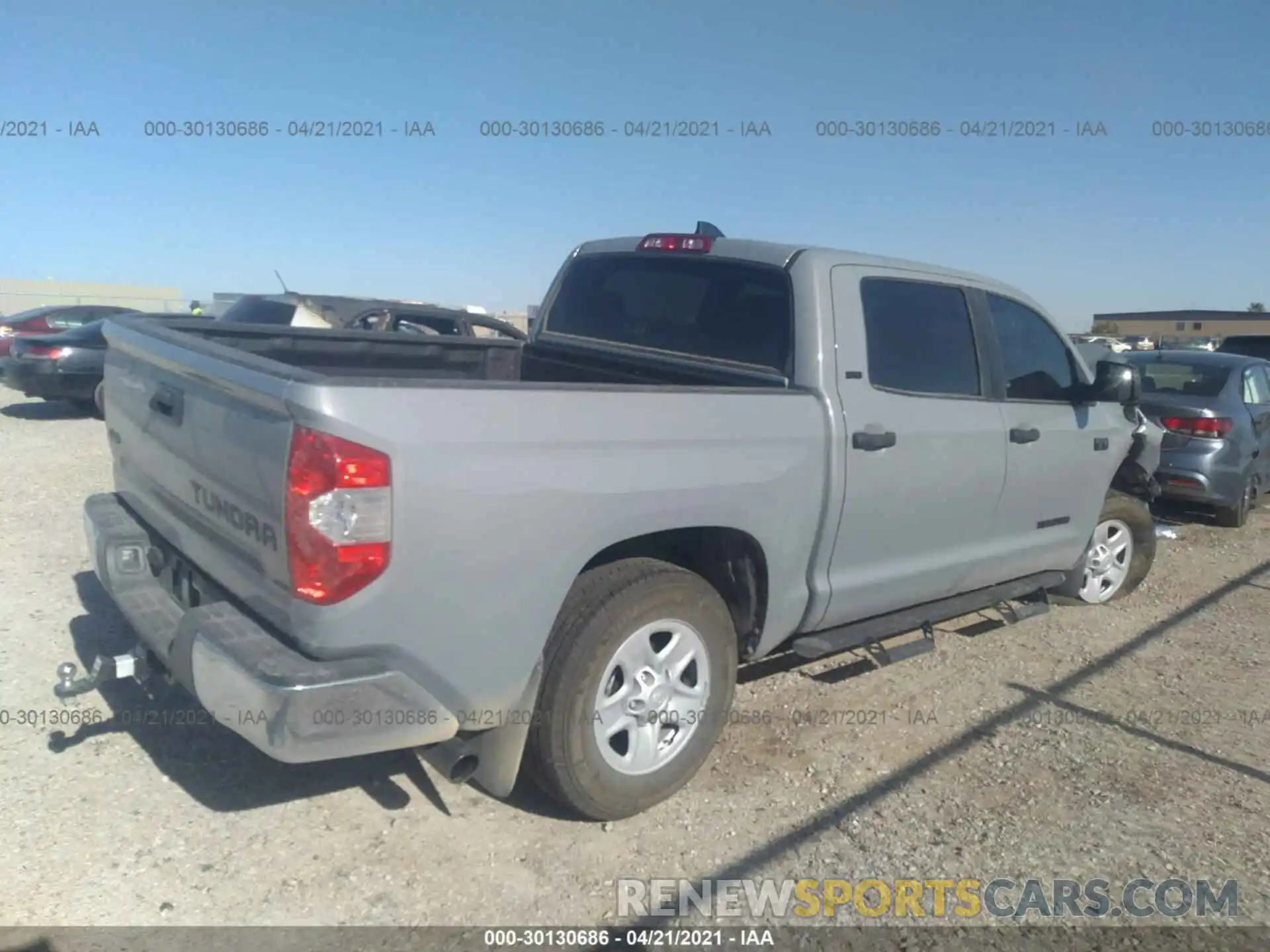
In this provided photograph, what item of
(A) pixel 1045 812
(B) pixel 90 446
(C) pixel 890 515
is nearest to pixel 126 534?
(C) pixel 890 515

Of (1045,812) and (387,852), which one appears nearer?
(387,852)

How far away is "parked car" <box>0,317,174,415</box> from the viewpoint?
1199cm

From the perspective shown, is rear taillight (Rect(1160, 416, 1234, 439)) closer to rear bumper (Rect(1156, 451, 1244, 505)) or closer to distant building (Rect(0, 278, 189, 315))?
rear bumper (Rect(1156, 451, 1244, 505))

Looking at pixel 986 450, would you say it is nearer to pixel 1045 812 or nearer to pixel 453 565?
pixel 1045 812

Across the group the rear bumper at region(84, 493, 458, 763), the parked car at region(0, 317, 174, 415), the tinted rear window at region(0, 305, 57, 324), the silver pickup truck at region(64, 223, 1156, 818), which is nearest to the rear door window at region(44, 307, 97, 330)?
the tinted rear window at region(0, 305, 57, 324)

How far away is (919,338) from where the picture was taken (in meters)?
4.27

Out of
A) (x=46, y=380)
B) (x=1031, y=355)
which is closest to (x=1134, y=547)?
(x=1031, y=355)

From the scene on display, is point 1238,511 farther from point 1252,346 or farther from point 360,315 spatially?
point 360,315

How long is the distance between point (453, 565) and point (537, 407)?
51 cm

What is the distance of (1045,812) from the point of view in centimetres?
362

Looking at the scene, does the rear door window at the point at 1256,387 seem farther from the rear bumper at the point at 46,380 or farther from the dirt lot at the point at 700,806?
the rear bumper at the point at 46,380

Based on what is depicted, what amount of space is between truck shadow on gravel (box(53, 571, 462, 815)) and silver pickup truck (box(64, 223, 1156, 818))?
52 centimetres

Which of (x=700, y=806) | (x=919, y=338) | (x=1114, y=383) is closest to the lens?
(x=700, y=806)

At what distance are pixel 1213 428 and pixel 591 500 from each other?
728cm
